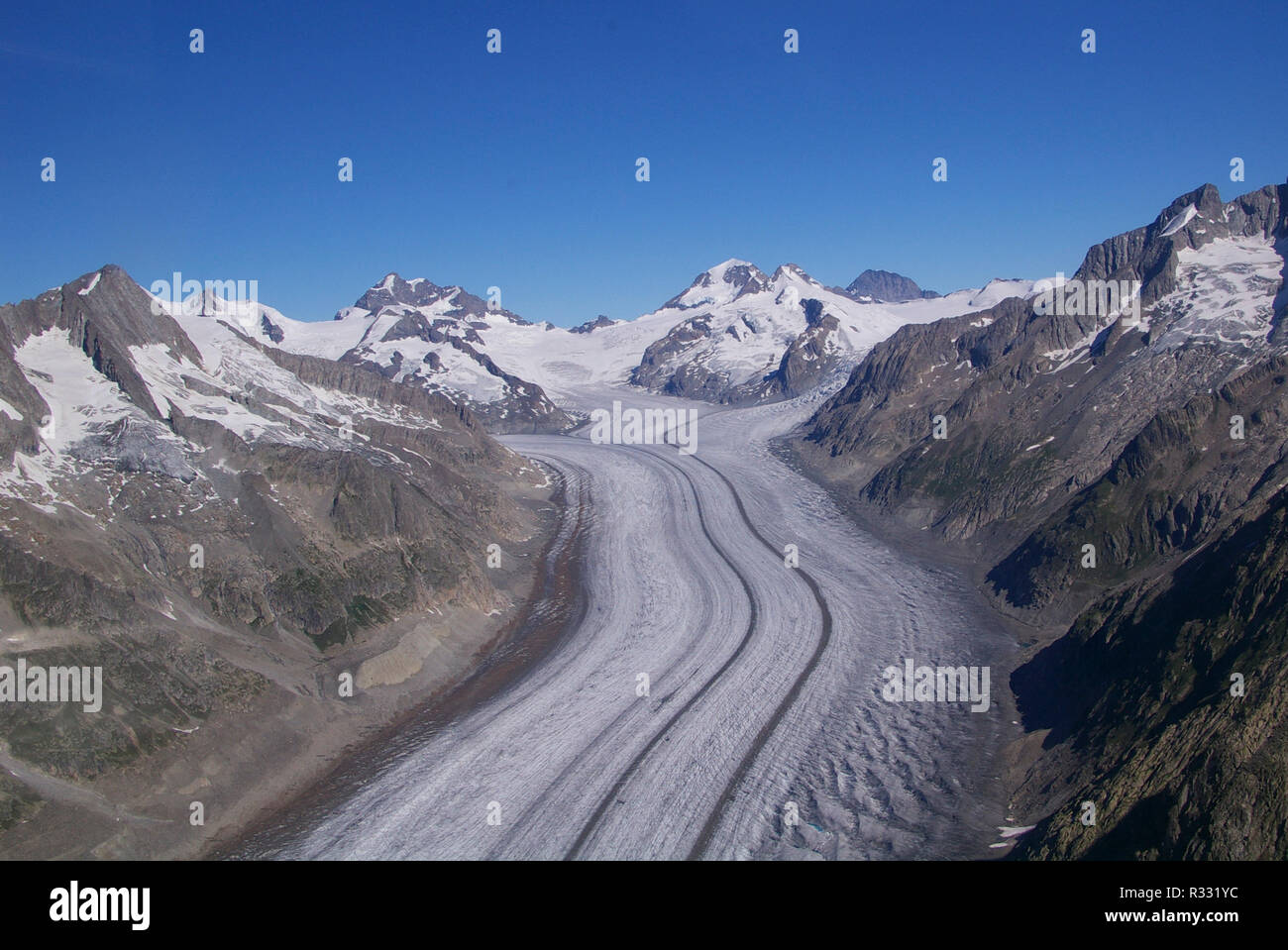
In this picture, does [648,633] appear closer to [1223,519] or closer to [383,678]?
[383,678]

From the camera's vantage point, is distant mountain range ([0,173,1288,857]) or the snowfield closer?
distant mountain range ([0,173,1288,857])

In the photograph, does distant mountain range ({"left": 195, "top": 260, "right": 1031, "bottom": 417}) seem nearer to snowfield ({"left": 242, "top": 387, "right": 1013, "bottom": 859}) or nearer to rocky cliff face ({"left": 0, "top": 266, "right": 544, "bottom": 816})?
rocky cliff face ({"left": 0, "top": 266, "right": 544, "bottom": 816})

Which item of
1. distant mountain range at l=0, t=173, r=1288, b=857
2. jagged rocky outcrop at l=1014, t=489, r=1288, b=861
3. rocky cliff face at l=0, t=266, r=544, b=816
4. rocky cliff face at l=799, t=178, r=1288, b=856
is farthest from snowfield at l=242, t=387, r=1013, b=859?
rocky cliff face at l=0, t=266, r=544, b=816

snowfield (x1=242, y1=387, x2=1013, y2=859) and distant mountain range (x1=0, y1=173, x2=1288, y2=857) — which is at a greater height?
distant mountain range (x1=0, y1=173, x2=1288, y2=857)

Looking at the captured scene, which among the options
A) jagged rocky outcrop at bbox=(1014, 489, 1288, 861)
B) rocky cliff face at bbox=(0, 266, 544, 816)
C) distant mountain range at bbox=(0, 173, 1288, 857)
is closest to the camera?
jagged rocky outcrop at bbox=(1014, 489, 1288, 861)

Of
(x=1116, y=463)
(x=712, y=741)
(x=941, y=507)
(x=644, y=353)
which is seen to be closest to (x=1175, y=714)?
(x=712, y=741)

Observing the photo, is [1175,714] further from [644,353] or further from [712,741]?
[644,353]
